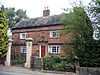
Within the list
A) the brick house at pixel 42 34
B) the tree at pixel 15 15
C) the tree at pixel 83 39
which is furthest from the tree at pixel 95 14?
the tree at pixel 15 15

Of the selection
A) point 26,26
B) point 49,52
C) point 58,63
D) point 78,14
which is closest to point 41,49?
point 49,52

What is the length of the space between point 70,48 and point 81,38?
8.05 feet

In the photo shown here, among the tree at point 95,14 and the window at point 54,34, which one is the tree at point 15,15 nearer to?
the window at point 54,34

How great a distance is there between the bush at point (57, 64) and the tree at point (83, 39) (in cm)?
156

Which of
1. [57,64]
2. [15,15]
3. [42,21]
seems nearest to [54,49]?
[42,21]

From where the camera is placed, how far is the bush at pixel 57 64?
3034 centimetres

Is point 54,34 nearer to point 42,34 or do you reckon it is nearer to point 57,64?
point 42,34

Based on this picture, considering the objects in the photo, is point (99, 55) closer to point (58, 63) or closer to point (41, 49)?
point (58, 63)

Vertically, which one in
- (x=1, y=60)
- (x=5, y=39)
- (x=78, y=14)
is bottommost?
(x=1, y=60)

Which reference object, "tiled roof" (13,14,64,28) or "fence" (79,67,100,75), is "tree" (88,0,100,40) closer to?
"fence" (79,67,100,75)

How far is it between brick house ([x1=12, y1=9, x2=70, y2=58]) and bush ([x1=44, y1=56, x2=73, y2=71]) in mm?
6731

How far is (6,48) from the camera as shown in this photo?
37.7 meters

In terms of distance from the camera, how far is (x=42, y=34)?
4284 cm

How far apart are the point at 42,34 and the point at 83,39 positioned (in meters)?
14.7
